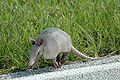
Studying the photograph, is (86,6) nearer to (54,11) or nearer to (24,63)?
(54,11)

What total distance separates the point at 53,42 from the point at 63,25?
659 millimetres

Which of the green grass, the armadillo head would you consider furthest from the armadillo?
the green grass

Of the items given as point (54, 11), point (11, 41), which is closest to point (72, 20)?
point (54, 11)

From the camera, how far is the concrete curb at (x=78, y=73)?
13.0 ft

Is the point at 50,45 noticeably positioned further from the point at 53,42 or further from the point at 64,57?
the point at 64,57

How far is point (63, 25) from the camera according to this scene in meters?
4.58

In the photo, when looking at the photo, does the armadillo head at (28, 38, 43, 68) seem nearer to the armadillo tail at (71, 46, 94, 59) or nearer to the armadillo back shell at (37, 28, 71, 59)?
the armadillo back shell at (37, 28, 71, 59)

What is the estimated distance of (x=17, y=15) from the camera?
15.3ft

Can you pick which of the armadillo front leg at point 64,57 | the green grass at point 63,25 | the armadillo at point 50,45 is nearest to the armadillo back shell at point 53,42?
the armadillo at point 50,45

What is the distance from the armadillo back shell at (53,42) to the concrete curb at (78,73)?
0.17 metres

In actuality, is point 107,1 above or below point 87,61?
above

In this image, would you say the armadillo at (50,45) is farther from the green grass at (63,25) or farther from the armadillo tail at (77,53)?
the green grass at (63,25)

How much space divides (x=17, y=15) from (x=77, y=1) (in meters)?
0.73

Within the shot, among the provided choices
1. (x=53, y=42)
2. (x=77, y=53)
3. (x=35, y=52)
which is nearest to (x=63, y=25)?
(x=77, y=53)
